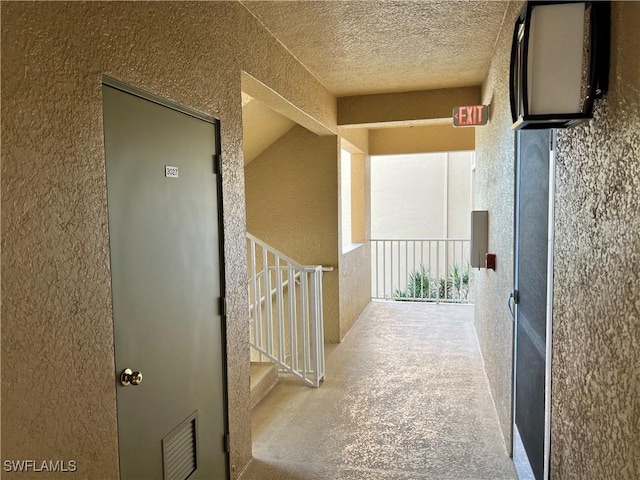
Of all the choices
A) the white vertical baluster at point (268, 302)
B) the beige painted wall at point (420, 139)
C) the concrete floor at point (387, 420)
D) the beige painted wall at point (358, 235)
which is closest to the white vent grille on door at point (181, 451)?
the concrete floor at point (387, 420)

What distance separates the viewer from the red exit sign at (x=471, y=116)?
3.74 m

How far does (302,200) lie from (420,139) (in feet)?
7.91

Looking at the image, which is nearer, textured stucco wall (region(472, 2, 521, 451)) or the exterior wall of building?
textured stucco wall (region(472, 2, 521, 451))

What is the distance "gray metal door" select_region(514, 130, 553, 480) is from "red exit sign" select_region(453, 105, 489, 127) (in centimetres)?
146

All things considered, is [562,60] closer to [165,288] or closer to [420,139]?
[165,288]

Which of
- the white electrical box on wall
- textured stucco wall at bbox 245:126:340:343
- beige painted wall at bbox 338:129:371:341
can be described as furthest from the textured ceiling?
beige painted wall at bbox 338:129:371:341

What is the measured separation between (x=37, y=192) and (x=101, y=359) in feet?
1.91

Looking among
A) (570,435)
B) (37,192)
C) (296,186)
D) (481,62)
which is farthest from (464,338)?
(37,192)

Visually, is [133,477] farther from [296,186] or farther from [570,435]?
[296,186]

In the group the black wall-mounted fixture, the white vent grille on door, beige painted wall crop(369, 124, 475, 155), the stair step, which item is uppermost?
beige painted wall crop(369, 124, 475, 155)

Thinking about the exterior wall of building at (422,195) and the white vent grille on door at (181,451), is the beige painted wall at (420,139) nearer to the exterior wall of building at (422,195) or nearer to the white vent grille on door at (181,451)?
the exterior wall of building at (422,195)

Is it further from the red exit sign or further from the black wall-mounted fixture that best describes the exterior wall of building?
the black wall-mounted fixture

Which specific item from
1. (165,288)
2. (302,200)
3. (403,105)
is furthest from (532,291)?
(302,200)

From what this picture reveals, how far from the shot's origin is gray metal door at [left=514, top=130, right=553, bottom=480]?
1.76 meters
